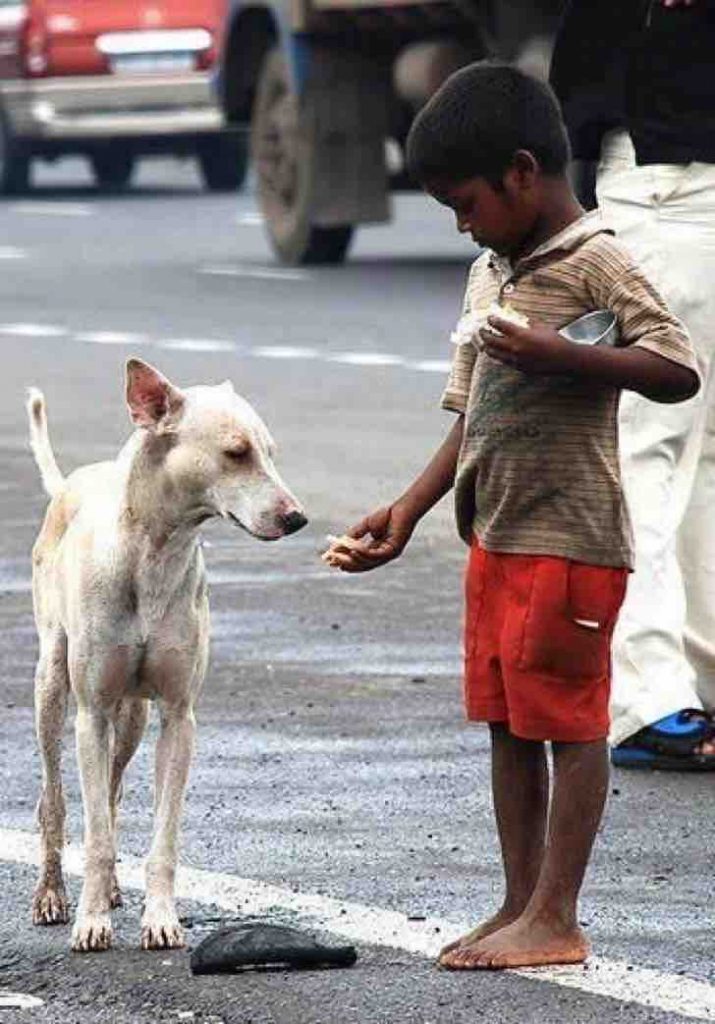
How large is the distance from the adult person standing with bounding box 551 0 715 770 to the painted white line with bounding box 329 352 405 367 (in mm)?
8879

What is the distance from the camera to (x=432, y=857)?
721 centimetres

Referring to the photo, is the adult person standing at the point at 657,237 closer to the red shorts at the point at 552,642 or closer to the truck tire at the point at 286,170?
the red shorts at the point at 552,642

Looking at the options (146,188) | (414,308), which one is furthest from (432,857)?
(146,188)

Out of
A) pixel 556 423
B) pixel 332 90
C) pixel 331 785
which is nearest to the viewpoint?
pixel 556 423

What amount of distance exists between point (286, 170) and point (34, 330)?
390cm

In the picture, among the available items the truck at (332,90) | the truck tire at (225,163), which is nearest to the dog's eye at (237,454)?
the truck at (332,90)

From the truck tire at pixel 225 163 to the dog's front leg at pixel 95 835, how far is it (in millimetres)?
25182

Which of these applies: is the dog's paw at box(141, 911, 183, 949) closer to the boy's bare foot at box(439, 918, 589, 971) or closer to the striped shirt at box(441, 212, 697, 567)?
the boy's bare foot at box(439, 918, 589, 971)

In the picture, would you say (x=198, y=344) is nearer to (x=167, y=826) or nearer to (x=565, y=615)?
(x=167, y=826)

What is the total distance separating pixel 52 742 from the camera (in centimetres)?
684

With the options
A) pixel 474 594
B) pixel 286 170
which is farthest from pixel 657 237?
pixel 286 170

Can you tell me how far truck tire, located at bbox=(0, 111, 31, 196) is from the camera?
30594 millimetres

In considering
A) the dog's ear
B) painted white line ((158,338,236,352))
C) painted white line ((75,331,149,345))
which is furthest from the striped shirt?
painted white line ((75,331,149,345))

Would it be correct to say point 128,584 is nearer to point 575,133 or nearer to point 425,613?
point 575,133
